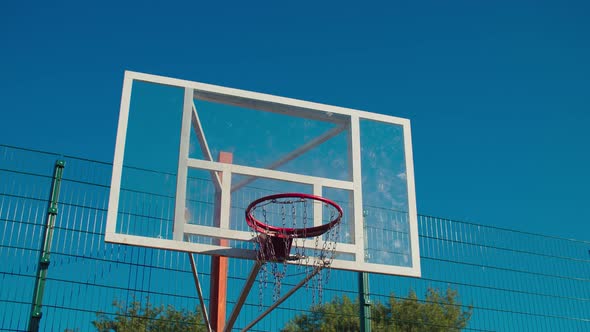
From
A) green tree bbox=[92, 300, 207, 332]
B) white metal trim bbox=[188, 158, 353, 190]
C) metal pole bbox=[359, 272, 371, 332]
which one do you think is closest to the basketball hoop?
white metal trim bbox=[188, 158, 353, 190]

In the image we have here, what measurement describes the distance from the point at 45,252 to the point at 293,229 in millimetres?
2554

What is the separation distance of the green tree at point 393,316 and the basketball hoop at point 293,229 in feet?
5.93

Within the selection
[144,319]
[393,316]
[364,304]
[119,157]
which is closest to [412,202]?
[364,304]

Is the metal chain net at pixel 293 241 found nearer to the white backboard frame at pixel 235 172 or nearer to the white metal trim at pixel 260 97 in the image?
the white backboard frame at pixel 235 172

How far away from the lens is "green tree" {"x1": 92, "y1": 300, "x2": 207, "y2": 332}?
7.78m

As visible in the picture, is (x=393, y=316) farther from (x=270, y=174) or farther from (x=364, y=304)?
(x=270, y=174)

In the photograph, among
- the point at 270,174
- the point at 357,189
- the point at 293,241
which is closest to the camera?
the point at 293,241

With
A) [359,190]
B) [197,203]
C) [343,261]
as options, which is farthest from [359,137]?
[197,203]

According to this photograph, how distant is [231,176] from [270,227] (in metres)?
0.61

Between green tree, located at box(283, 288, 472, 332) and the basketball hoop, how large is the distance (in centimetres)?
181

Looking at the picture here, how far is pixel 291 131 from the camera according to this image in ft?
24.8

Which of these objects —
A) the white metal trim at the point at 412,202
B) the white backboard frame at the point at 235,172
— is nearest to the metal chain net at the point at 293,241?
the white backboard frame at the point at 235,172

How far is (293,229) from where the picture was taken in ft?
22.2

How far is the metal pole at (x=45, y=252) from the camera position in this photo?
289 inches
